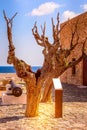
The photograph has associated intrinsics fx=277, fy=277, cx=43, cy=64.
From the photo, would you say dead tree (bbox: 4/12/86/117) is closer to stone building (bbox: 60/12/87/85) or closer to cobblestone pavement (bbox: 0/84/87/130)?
cobblestone pavement (bbox: 0/84/87/130)

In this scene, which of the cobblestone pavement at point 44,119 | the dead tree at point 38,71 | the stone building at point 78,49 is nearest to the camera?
the cobblestone pavement at point 44,119

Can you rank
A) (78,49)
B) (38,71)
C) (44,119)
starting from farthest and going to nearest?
(78,49) → (38,71) → (44,119)

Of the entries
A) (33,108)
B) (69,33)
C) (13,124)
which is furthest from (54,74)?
(69,33)

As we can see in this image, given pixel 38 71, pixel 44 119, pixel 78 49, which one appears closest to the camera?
pixel 44 119

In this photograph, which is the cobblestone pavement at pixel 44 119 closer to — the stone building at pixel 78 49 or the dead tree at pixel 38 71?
the dead tree at pixel 38 71

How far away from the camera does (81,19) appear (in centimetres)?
2000

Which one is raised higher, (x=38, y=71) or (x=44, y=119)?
(x=38, y=71)

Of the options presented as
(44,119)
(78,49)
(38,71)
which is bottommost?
(44,119)

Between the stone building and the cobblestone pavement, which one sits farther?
the stone building

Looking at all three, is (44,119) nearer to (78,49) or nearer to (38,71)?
(38,71)

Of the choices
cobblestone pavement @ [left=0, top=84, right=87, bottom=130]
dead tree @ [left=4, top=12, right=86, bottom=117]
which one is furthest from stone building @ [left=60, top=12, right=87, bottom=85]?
cobblestone pavement @ [left=0, top=84, right=87, bottom=130]

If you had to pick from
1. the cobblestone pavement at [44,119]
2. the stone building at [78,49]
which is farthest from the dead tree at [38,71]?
the stone building at [78,49]

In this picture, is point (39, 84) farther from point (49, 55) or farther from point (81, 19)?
point (81, 19)

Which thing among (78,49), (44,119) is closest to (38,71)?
(44,119)
